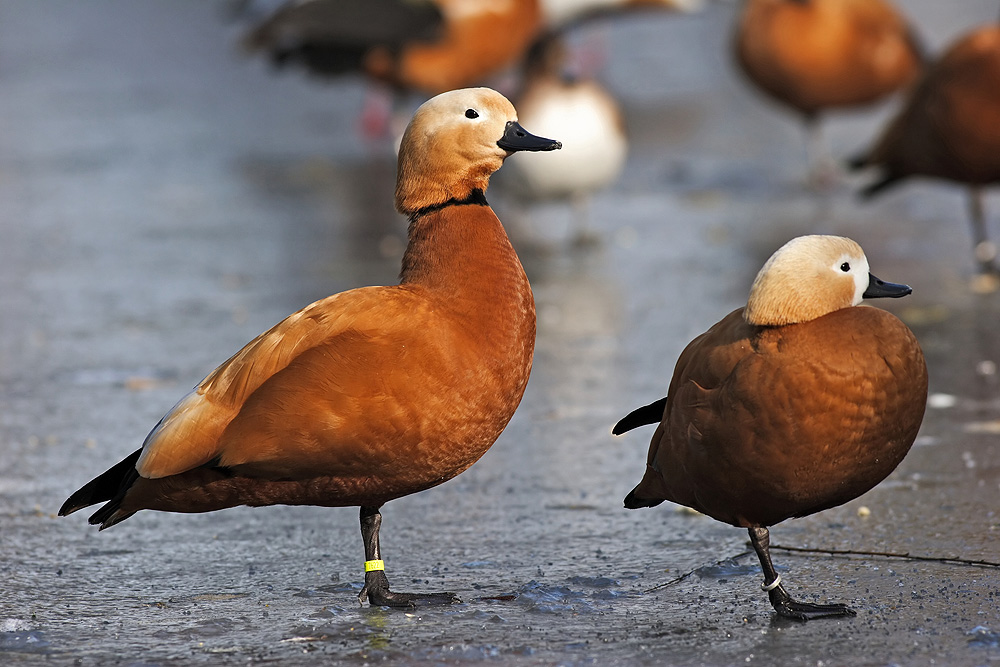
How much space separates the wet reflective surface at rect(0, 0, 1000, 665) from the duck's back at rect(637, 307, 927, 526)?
0.31 metres

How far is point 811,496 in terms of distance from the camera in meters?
3.51

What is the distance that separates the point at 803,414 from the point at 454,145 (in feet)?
3.65

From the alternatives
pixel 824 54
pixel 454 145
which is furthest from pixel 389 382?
pixel 824 54

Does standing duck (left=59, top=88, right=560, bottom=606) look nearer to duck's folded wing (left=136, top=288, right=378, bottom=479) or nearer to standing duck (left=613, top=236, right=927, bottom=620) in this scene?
duck's folded wing (left=136, top=288, right=378, bottom=479)

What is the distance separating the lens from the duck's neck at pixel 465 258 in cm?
375

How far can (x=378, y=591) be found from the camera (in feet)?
12.2

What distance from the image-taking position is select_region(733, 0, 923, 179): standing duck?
31.2 feet

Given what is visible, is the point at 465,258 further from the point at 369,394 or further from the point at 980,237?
the point at 980,237

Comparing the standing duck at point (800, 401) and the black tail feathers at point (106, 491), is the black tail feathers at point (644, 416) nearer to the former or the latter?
the standing duck at point (800, 401)

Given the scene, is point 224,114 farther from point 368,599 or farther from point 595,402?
point 368,599

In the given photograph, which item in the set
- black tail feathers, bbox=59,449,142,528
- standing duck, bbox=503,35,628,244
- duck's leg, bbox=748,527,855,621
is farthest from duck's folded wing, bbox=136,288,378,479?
standing duck, bbox=503,35,628,244

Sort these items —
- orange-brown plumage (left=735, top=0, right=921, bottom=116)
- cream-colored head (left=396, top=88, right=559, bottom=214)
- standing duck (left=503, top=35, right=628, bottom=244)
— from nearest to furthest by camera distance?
cream-colored head (left=396, top=88, right=559, bottom=214)
standing duck (left=503, top=35, right=628, bottom=244)
orange-brown plumage (left=735, top=0, right=921, bottom=116)

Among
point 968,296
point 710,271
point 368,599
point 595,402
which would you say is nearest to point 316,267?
point 710,271

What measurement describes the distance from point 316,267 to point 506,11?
3141 mm
